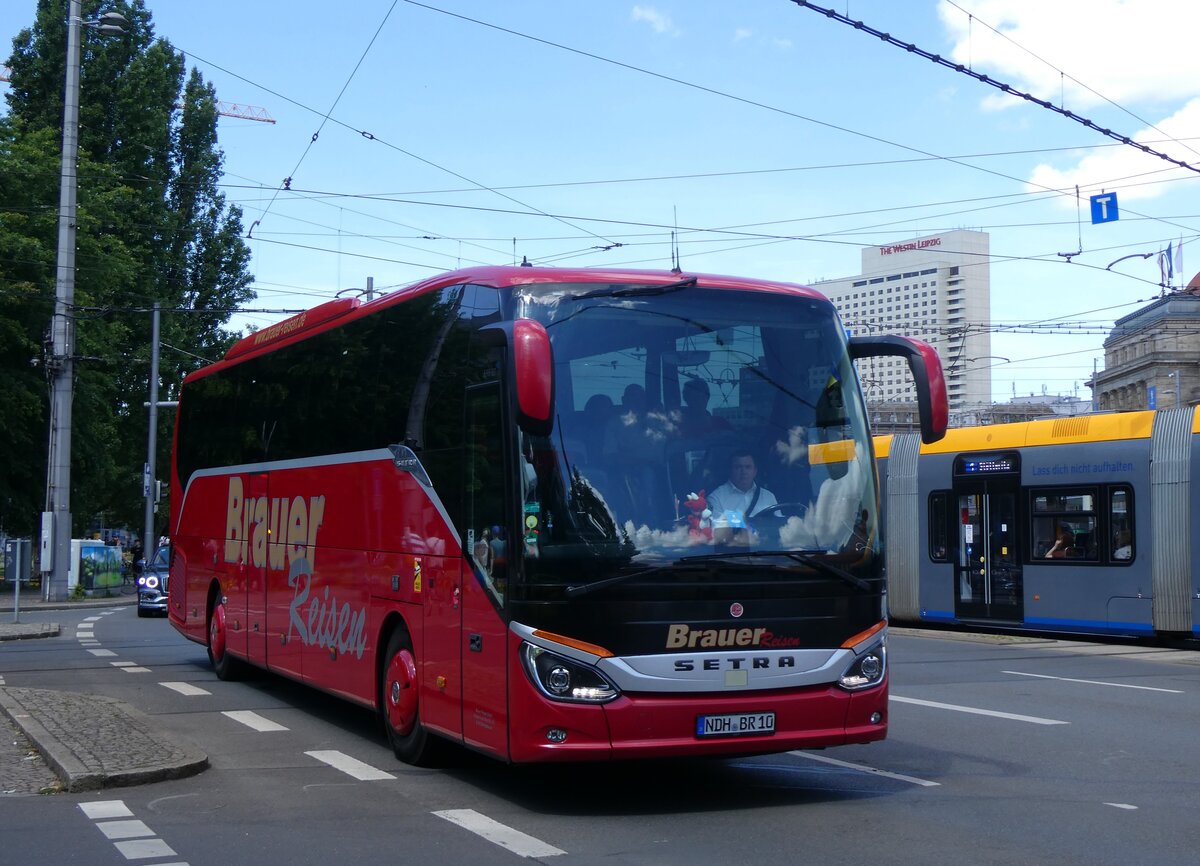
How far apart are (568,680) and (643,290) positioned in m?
2.38

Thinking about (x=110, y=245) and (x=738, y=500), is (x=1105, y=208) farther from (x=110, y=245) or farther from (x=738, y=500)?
(x=110, y=245)

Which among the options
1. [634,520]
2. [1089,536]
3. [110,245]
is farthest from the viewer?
[110,245]

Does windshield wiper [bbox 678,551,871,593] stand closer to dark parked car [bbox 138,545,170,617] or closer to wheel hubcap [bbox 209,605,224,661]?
wheel hubcap [bbox 209,605,224,661]

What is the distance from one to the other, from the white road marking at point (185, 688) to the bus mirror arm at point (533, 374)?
27.5 feet

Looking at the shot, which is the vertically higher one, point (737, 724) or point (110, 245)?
point (110, 245)

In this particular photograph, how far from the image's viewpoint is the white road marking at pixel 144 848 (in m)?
7.25

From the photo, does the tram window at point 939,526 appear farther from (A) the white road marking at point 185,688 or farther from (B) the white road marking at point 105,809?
(B) the white road marking at point 105,809

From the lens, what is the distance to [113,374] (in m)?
49.0

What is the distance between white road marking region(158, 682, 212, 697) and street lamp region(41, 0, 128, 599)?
18.8m

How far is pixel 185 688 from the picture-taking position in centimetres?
1538

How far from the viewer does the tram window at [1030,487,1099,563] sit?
22297 mm

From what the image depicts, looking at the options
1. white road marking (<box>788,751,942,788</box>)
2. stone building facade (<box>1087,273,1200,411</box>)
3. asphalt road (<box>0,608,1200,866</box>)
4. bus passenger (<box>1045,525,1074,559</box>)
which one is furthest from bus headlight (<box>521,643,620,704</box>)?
stone building facade (<box>1087,273,1200,411</box>)

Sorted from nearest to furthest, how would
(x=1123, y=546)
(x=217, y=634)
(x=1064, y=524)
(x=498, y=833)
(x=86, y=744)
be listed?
(x=498, y=833)
(x=86, y=744)
(x=217, y=634)
(x=1123, y=546)
(x=1064, y=524)

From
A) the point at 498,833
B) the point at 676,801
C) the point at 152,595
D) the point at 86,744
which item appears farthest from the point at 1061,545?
the point at 152,595
